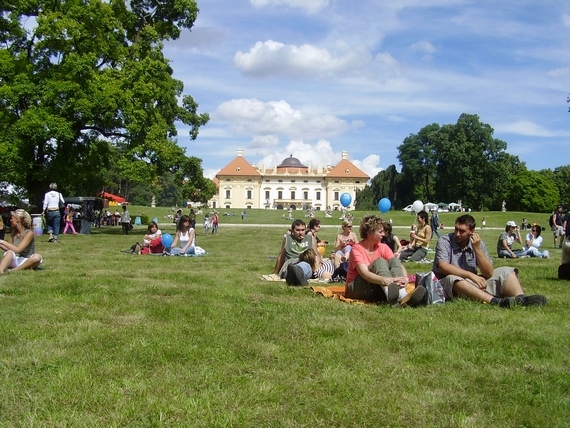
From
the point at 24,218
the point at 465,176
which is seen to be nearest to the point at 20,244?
the point at 24,218

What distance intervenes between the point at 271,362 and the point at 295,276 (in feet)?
12.4

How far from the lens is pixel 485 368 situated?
12.2ft

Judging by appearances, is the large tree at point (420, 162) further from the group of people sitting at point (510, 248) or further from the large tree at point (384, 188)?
the group of people sitting at point (510, 248)

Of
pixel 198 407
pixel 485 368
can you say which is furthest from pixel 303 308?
pixel 198 407

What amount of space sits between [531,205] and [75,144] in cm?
6541

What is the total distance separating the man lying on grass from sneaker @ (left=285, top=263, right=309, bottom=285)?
1818 millimetres

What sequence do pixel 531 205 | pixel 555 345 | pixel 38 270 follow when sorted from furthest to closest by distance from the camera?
pixel 531 205
pixel 38 270
pixel 555 345

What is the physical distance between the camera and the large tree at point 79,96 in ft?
70.3

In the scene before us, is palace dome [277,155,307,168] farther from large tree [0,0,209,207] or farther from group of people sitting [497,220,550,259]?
group of people sitting [497,220,550,259]

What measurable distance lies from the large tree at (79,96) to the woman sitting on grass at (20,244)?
13.8m

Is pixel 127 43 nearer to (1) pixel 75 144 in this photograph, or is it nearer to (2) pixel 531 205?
(1) pixel 75 144

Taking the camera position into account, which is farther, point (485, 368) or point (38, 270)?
point (38, 270)

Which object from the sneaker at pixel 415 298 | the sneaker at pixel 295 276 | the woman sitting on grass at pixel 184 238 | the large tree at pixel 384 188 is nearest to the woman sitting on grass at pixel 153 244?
the woman sitting on grass at pixel 184 238

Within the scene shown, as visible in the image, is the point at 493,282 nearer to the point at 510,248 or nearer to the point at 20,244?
the point at 20,244
